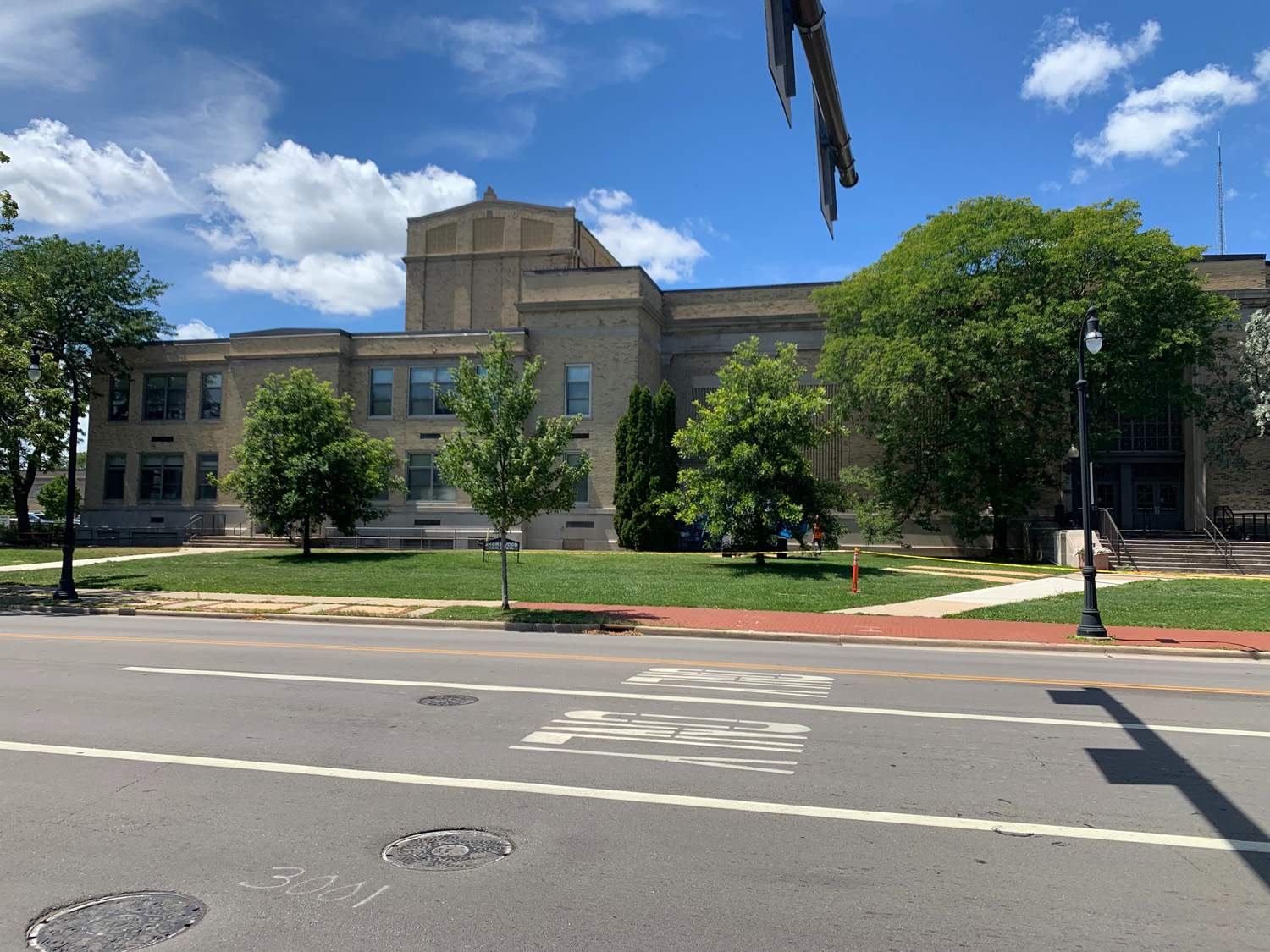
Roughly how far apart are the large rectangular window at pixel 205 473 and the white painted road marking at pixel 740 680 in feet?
125

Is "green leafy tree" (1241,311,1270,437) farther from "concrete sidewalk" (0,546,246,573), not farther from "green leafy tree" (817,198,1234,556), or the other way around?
"concrete sidewalk" (0,546,246,573)

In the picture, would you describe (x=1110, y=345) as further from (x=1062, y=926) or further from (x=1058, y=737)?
(x=1062, y=926)

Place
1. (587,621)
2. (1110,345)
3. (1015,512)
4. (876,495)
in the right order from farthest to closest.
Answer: (876,495) < (1015,512) < (1110,345) < (587,621)

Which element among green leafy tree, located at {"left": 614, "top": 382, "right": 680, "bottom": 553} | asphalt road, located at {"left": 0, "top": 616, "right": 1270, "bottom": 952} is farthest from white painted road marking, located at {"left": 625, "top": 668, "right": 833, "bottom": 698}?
green leafy tree, located at {"left": 614, "top": 382, "right": 680, "bottom": 553}

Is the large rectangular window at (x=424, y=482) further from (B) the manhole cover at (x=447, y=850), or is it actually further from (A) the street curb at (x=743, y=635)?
(B) the manhole cover at (x=447, y=850)

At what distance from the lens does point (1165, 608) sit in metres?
18.7

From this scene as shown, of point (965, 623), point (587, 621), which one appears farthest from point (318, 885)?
point (965, 623)

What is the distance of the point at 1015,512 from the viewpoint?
109ft

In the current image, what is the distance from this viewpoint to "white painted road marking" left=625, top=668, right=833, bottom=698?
9.95 m

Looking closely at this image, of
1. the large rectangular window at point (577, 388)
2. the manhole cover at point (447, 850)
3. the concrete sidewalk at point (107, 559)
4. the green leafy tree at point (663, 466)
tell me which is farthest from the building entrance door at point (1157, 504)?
the manhole cover at point (447, 850)

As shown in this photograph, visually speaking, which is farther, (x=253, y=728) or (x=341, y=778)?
(x=253, y=728)

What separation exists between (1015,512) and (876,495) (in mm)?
5328

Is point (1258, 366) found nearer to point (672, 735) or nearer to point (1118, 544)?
point (1118, 544)

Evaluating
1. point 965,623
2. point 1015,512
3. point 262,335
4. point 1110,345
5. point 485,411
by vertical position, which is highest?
point 262,335
